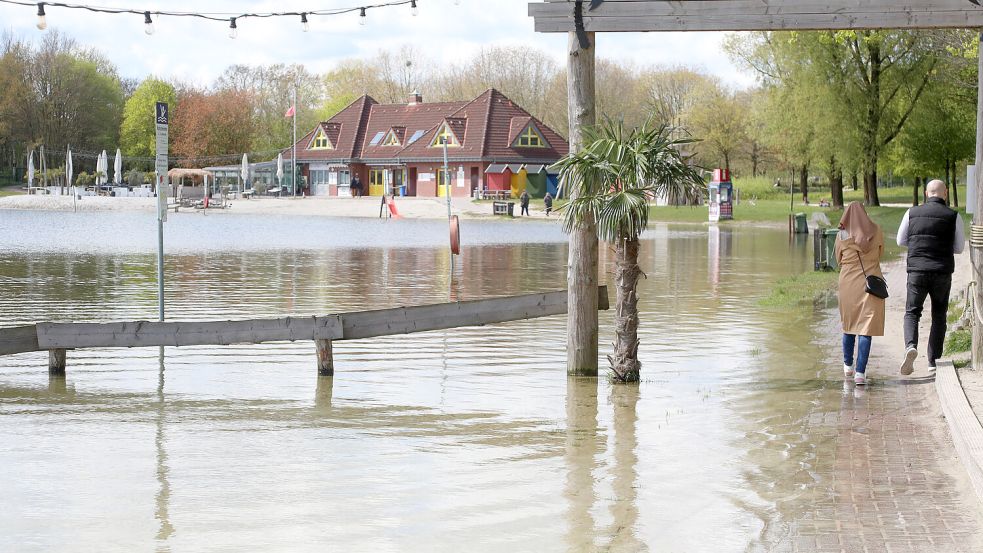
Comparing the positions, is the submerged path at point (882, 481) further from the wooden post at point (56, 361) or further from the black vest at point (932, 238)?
the wooden post at point (56, 361)

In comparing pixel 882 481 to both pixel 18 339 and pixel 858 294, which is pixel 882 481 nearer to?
pixel 858 294

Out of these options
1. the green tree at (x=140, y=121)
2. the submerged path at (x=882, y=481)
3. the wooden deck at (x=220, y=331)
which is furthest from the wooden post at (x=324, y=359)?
the green tree at (x=140, y=121)

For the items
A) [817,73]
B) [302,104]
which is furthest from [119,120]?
[817,73]

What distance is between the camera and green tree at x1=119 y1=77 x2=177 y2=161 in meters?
119

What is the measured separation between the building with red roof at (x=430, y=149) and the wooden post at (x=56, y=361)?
6991 centimetres

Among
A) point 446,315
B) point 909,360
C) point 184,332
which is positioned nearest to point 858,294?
point 909,360

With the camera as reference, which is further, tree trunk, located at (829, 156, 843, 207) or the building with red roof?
the building with red roof

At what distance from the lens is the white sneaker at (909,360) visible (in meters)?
11.3

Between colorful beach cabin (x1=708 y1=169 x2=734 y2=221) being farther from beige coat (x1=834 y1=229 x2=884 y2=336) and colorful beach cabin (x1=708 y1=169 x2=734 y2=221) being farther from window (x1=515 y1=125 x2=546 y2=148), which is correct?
beige coat (x1=834 y1=229 x2=884 y2=336)

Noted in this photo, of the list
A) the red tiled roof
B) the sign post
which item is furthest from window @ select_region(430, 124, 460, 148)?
the sign post

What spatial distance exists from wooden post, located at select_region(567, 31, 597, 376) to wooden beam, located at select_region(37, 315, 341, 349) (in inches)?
96.1

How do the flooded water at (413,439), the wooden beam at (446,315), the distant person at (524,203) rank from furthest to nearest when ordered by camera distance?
the distant person at (524,203), the wooden beam at (446,315), the flooded water at (413,439)

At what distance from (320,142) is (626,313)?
90.1 meters

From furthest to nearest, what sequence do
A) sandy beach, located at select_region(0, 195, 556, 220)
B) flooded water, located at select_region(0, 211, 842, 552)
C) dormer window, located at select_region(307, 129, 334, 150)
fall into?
dormer window, located at select_region(307, 129, 334, 150)
sandy beach, located at select_region(0, 195, 556, 220)
flooded water, located at select_region(0, 211, 842, 552)
